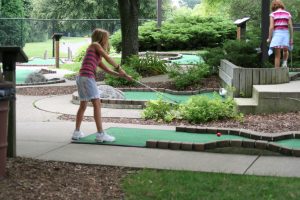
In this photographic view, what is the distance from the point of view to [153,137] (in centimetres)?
816

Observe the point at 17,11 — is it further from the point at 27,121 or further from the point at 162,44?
the point at 27,121

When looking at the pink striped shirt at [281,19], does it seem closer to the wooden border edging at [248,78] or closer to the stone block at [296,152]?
the wooden border edging at [248,78]

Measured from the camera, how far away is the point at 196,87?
45.9ft

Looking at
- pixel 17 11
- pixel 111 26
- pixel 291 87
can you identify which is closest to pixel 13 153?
pixel 291 87

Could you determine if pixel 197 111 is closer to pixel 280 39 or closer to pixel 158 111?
pixel 158 111

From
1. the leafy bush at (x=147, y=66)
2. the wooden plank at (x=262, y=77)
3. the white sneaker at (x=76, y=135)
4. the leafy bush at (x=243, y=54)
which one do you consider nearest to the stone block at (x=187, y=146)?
the white sneaker at (x=76, y=135)

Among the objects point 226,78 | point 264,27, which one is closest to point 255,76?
point 226,78

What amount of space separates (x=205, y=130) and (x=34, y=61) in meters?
24.2

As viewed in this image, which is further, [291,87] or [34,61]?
[34,61]

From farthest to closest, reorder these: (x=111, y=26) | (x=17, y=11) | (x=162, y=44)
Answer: (x=17, y=11) → (x=111, y=26) → (x=162, y=44)

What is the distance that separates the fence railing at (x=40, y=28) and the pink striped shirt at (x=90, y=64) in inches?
1029

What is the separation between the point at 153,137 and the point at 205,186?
282 centimetres

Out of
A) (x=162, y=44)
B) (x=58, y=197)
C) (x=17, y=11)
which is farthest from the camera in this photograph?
(x=17, y=11)

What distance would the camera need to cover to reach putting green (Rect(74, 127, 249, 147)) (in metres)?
7.81
